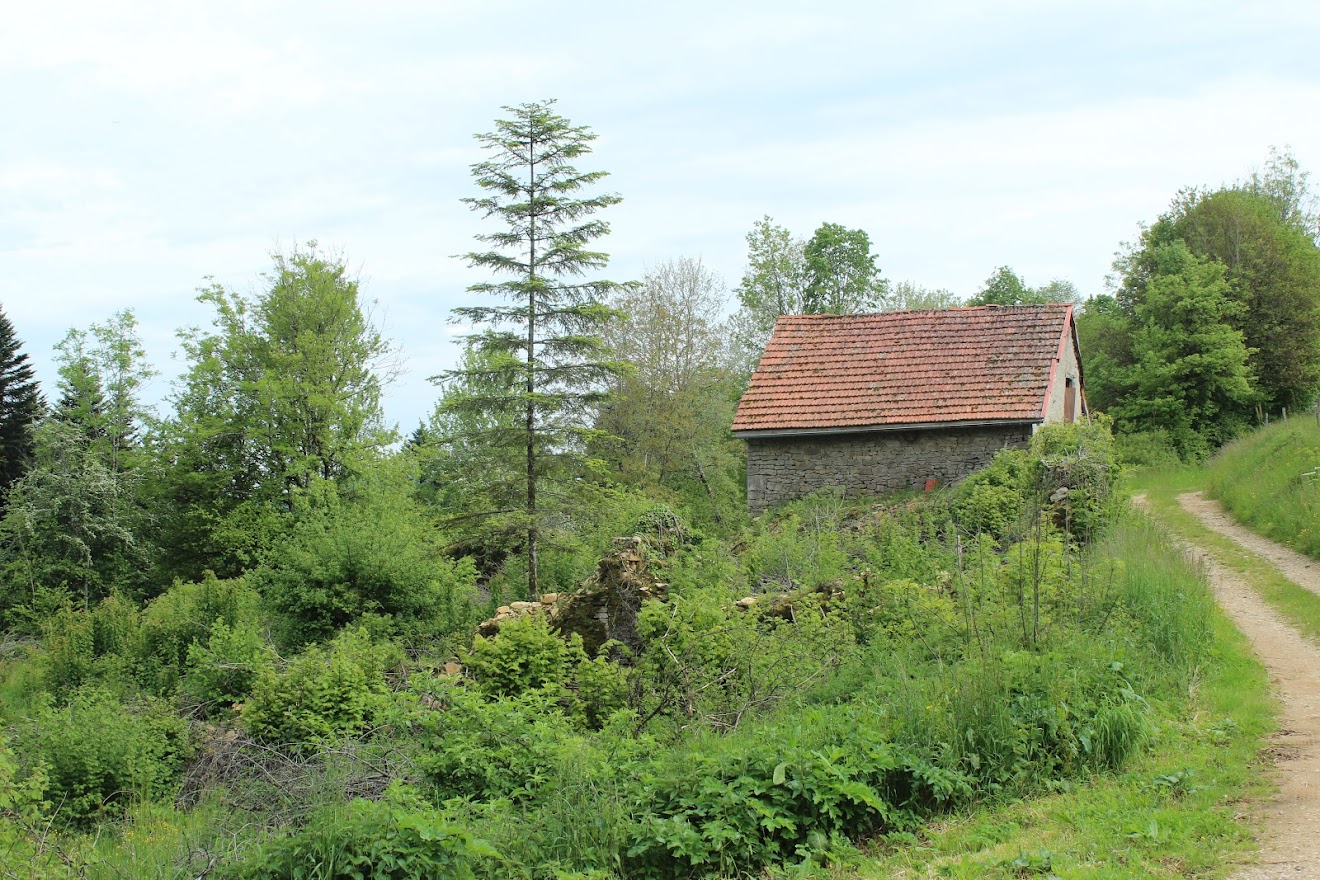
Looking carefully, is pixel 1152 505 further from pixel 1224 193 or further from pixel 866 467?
pixel 1224 193

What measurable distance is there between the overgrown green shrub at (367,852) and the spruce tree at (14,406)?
40758 millimetres

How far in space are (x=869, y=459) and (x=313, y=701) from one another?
13117mm

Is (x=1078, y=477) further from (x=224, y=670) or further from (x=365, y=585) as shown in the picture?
(x=224, y=670)

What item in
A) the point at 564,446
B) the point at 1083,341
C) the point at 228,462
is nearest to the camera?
the point at 564,446

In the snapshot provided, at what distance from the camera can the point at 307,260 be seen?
36781 millimetres

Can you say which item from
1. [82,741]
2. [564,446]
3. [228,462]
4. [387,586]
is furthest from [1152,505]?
[228,462]

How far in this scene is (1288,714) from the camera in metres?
8.12

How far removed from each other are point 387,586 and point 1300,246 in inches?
1322

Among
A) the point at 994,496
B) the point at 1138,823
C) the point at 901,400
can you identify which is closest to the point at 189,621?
the point at 994,496

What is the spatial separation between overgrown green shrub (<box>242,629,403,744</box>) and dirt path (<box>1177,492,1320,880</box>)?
9011 mm

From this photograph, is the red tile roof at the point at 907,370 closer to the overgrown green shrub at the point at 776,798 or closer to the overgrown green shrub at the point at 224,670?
the overgrown green shrub at the point at 224,670

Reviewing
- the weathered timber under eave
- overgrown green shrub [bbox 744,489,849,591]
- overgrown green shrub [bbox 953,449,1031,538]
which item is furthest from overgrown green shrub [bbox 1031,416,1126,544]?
overgrown green shrub [bbox 744,489,849,591]

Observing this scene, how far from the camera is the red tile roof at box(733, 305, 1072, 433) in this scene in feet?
71.9

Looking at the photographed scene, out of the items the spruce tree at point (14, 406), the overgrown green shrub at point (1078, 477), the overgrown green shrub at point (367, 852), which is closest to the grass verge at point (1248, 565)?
the overgrown green shrub at point (1078, 477)
